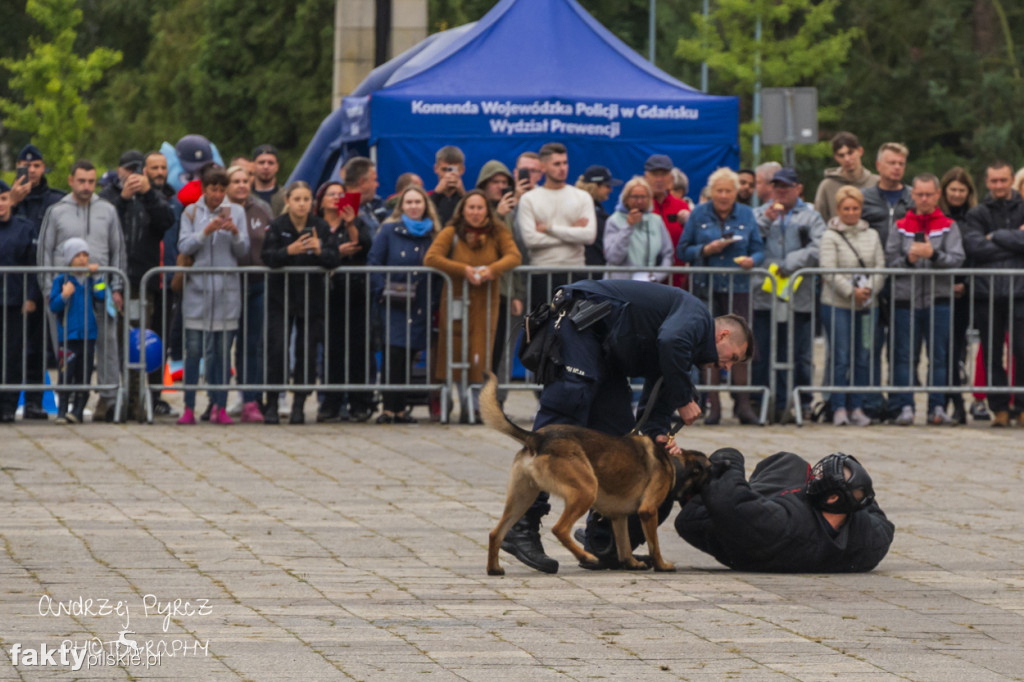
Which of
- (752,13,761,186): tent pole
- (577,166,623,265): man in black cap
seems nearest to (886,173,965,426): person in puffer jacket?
(577,166,623,265): man in black cap

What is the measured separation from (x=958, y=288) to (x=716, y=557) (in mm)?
6745

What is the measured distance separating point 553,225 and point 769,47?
81.3ft

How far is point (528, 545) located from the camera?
8258mm

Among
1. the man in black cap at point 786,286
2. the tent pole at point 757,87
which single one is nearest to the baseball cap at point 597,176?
the man in black cap at point 786,286

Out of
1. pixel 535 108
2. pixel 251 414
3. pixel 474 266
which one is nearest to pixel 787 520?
pixel 474 266

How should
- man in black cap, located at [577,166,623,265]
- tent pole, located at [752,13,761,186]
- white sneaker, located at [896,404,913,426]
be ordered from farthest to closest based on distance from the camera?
tent pole, located at [752,13,761,186] → man in black cap, located at [577,166,623,265] → white sneaker, located at [896,404,913,426]

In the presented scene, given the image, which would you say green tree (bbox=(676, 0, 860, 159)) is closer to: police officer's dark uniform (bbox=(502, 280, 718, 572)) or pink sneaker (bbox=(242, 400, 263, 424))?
pink sneaker (bbox=(242, 400, 263, 424))

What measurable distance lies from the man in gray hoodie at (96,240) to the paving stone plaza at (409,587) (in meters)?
1.60

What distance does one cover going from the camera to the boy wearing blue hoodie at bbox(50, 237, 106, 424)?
13531 mm


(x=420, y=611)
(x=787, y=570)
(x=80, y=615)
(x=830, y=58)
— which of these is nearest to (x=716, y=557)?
(x=787, y=570)

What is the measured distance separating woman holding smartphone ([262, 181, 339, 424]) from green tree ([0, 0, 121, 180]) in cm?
2333

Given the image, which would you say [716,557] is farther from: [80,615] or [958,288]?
[958,288]

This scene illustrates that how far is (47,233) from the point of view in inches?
540

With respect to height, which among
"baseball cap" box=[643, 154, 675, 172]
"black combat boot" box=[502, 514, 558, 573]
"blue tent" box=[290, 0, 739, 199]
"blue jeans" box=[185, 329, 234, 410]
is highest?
"blue tent" box=[290, 0, 739, 199]
